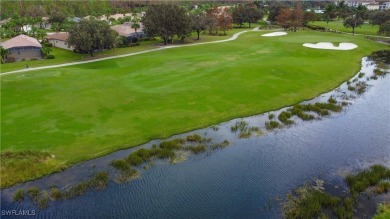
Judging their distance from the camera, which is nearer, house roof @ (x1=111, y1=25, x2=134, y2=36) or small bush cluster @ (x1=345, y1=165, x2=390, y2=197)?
small bush cluster @ (x1=345, y1=165, x2=390, y2=197)

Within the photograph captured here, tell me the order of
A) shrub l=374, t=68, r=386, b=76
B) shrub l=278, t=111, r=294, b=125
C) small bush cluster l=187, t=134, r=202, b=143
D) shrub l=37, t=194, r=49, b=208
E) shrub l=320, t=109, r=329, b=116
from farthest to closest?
1. shrub l=374, t=68, r=386, b=76
2. shrub l=320, t=109, r=329, b=116
3. shrub l=278, t=111, r=294, b=125
4. small bush cluster l=187, t=134, r=202, b=143
5. shrub l=37, t=194, r=49, b=208

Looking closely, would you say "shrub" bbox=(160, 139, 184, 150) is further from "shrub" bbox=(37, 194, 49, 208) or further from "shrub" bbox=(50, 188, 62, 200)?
"shrub" bbox=(37, 194, 49, 208)

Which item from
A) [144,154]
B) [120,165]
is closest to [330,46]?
[144,154]

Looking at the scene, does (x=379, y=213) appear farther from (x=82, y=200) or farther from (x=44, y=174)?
(x=44, y=174)

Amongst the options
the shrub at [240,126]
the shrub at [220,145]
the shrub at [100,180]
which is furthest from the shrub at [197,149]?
the shrub at [100,180]

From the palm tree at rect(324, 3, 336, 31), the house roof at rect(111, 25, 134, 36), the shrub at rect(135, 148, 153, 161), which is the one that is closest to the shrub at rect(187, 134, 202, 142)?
the shrub at rect(135, 148, 153, 161)

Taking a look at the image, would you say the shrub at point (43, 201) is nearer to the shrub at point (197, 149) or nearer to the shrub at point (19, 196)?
the shrub at point (19, 196)

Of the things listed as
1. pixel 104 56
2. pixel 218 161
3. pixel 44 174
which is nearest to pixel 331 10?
pixel 104 56
